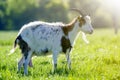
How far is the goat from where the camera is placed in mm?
12758

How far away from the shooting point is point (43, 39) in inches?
511

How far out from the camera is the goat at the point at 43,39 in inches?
502

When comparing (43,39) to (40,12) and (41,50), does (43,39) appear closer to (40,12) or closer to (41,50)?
(41,50)

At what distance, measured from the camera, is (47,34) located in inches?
514

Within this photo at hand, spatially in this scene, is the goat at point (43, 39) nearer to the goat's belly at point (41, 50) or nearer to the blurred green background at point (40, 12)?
the goat's belly at point (41, 50)

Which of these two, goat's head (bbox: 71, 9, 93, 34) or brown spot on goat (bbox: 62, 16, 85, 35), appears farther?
goat's head (bbox: 71, 9, 93, 34)

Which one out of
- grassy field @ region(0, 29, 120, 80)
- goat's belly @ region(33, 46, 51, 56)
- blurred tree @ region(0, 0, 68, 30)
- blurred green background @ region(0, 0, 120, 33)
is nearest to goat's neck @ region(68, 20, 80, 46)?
grassy field @ region(0, 29, 120, 80)

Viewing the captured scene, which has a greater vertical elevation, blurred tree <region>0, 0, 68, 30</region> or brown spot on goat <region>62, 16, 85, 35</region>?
brown spot on goat <region>62, 16, 85, 35</region>

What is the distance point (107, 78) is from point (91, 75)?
0.52 m

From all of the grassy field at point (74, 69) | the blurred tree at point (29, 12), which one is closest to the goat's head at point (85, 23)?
the grassy field at point (74, 69)

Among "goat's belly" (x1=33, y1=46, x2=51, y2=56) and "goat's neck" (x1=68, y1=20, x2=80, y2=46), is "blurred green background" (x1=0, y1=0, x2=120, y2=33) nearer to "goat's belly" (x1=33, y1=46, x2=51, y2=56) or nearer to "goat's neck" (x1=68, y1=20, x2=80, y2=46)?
"goat's neck" (x1=68, y1=20, x2=80, y2=46)

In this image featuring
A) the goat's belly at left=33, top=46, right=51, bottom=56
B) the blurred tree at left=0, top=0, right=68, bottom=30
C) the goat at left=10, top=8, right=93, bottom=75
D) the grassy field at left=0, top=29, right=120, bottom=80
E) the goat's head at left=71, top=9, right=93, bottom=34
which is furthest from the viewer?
the blurred tree at left=0, top=0, right=68, bottom=30

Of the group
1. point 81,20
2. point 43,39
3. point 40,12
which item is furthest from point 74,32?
point 40,12

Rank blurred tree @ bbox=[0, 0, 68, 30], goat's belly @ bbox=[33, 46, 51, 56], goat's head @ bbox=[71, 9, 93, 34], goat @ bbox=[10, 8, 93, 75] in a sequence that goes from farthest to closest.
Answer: blurred tree @ bbox=[0, 0, 68, 30] < goat's head @ bbox=[71, 9, 93, 34] < goat's belly @ bbox=[33, 46, 51, 56] < goat @ bbox=[10, 8, 93, 75]
